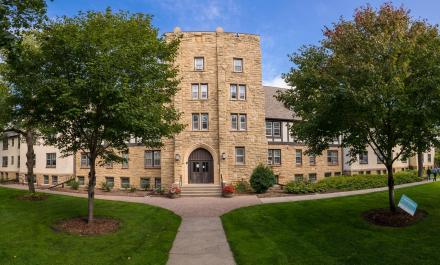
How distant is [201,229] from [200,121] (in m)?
16.2

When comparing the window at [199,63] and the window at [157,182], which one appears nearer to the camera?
the window at [199,63]

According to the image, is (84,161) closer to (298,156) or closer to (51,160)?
(51,160)

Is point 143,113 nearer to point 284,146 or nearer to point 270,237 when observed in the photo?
point 270,237

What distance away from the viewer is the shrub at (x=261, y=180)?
93.5 feet

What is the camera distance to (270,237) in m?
13.9

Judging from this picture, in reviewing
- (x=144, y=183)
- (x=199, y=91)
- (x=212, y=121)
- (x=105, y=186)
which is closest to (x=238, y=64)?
(x=199, y=91)

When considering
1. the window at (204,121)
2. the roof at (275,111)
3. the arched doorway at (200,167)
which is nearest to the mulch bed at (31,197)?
the arched doorway at (200,167)

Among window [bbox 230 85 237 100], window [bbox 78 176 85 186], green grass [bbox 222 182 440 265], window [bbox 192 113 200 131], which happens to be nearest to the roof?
window [bbox 230 85 237 100]

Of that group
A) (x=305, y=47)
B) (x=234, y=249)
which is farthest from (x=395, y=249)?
(x=305, y=47)

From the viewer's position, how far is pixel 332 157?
127ft

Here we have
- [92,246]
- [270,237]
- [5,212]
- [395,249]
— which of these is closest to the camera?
[395,249]

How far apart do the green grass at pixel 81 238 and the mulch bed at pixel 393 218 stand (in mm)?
8612

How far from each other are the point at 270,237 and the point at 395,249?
14.5 feet

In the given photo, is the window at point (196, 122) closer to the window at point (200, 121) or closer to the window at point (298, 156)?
the window at point (200, 121)
